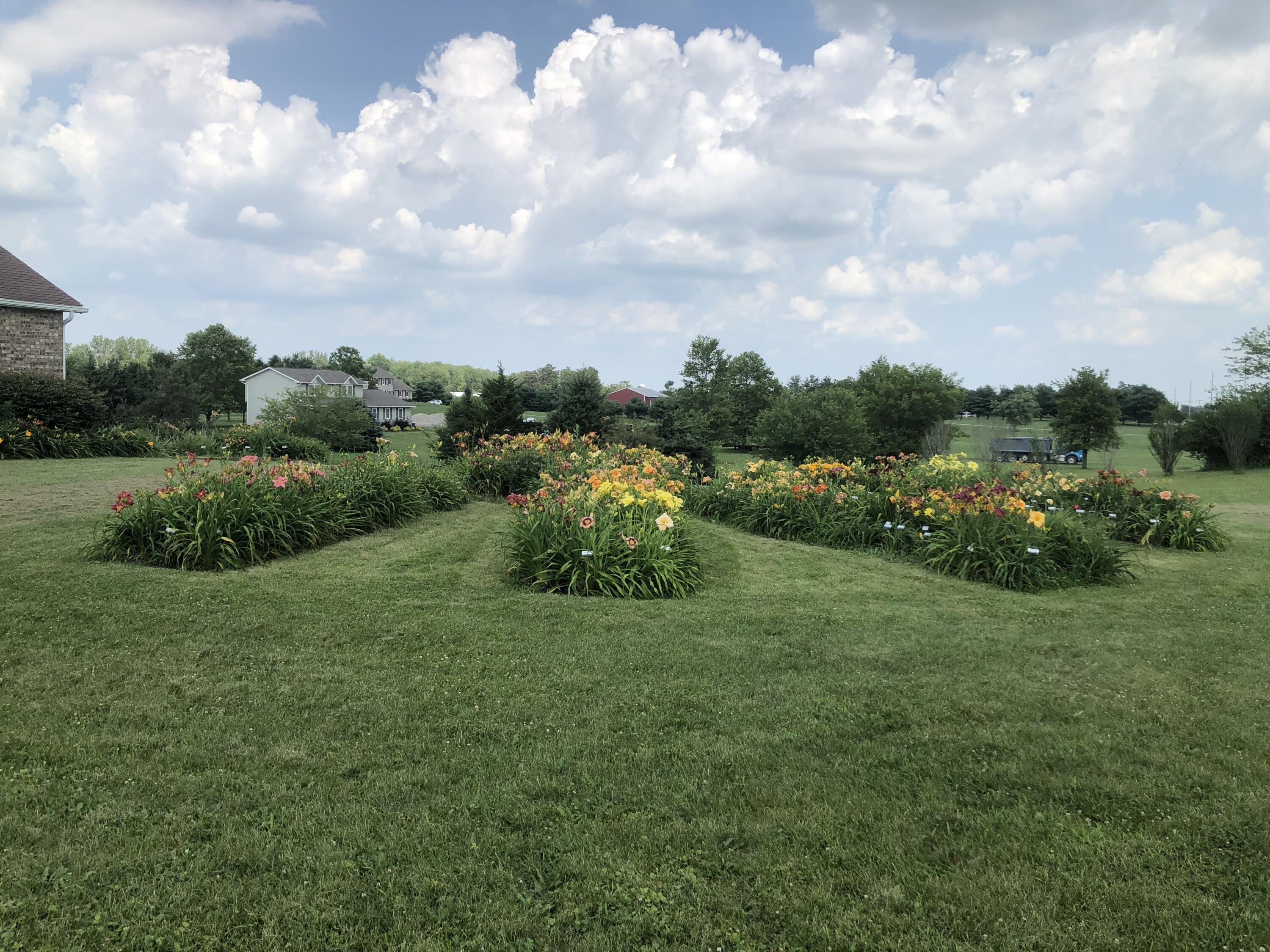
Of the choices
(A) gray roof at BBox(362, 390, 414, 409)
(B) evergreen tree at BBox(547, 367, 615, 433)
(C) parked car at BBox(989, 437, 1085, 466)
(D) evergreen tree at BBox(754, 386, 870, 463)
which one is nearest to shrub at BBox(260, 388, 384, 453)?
(B) evergreen tree at BBox(547, 367, 615, 433)

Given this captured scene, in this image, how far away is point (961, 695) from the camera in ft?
13.3

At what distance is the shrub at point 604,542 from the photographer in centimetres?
630

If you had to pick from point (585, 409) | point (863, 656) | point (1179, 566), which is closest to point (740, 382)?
point (585, 409)

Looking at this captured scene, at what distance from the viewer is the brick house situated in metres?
18.8

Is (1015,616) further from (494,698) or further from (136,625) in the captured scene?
(136,625)

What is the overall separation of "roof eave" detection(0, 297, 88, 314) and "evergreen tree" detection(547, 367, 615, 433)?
41.0ft

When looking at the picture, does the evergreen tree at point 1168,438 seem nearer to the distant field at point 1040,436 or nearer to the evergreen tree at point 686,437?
the distant field at point 1040,436

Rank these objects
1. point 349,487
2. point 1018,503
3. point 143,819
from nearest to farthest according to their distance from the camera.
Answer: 1. point 143,819
2. point 1018,503
3. point 349,487

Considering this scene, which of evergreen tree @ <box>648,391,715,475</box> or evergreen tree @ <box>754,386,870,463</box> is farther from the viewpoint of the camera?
evergreen tree @ <box>754,386,870,463</box>

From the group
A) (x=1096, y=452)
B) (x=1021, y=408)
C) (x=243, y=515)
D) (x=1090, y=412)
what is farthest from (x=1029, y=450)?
(x=243, y=515)

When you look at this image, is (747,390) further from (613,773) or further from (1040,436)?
(613,773)

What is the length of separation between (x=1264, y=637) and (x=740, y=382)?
57405mm

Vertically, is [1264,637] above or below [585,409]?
below

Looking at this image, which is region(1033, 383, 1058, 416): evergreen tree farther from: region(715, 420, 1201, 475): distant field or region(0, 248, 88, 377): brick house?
region(0, 248, 88, 377): brick house
